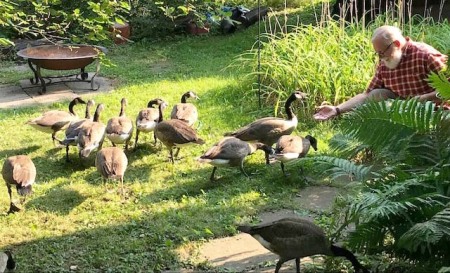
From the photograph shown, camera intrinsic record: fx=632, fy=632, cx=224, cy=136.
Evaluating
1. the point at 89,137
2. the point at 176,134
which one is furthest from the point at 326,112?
the point at 89,137

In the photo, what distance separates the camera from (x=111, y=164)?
268 inches

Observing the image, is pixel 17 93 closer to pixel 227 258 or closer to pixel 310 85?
pixel 310 85

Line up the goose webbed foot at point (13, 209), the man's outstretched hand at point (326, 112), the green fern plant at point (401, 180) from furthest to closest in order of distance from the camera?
the man's outstretched hand at point (326, 112) → the goose webbed foot at point (13, 209) → the green fern plant at point (401, 180)

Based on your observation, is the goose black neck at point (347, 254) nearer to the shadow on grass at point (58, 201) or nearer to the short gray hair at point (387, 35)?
the short gray hair at point (387, 35)

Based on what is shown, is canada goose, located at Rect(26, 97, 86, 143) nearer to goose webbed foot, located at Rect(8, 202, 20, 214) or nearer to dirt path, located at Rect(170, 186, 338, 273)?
goose webbed foot, located at Rect(8, 202, 20, 214)

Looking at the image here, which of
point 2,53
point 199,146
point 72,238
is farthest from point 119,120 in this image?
point 2,53

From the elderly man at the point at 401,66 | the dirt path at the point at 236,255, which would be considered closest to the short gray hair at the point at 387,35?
the elderly man at the point at 401,66

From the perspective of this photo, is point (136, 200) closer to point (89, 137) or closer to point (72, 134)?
point (89, 137)

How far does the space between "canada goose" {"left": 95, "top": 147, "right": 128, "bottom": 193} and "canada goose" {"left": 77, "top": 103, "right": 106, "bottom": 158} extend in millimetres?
508

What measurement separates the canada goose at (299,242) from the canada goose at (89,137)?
3.24 m

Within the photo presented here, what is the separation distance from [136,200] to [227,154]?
3.64 feet

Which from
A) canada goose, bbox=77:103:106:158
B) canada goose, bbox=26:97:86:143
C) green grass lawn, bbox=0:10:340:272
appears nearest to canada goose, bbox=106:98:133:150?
canada goose, bbox=77:103:106:158

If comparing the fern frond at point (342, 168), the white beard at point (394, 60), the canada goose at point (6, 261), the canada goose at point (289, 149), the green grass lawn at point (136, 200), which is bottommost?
the green grass lawn at point (136, 200)

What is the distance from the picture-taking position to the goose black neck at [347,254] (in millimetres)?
4734
